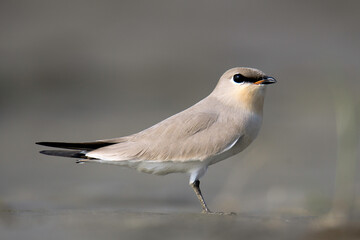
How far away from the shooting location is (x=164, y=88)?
13594mm

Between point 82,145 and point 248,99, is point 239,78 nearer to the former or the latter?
point 248,99

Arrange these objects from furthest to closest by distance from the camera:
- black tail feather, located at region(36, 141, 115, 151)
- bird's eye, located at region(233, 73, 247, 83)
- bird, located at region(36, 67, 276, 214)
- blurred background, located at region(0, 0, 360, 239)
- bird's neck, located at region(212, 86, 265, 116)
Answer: blurred background, located at region(0, 0, 360, 239) → bird's eye, located at region(233, 73, 247, 83) → bird's neck, located at region(212, 86, 265, 116) → bird, located at region(36, 67, 276, 214) → black tail feather, located at region(36, 141, 115, 151)

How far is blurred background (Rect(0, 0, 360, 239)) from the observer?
8.70 meters

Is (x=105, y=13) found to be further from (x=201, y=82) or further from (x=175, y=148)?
(x=175, y=148)

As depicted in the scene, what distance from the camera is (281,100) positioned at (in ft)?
42.6

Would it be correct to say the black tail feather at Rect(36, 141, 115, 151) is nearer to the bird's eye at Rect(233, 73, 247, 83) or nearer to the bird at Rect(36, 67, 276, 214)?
the bird at Rect(36, 67, 276, 214)

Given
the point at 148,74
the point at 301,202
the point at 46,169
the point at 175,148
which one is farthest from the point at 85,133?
the point at 175,148

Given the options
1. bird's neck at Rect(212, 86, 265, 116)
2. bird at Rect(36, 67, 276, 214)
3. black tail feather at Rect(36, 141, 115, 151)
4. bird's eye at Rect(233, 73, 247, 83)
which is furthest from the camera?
bird's eye at Rect(233, 73, 247, 83)

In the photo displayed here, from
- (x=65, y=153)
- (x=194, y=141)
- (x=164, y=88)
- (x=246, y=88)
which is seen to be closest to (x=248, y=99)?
(x=246, y=88)

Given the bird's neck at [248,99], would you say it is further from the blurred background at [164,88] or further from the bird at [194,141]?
the blurred background at [164,88]

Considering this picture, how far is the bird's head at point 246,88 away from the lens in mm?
6406

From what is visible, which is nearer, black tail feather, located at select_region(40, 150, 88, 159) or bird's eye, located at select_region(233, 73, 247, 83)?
black tail feather, located at select_region(40, 150, 88, 159)

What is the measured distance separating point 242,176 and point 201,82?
186 inches

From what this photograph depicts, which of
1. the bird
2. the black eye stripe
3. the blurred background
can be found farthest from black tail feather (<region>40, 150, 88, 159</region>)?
the black eye stripe
